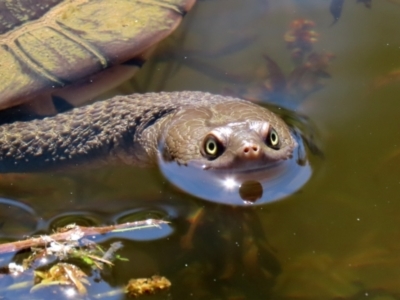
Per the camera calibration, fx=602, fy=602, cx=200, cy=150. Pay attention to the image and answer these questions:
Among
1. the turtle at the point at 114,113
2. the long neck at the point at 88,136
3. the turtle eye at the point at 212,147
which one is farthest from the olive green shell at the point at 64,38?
the turtle eye at the point at 212,147

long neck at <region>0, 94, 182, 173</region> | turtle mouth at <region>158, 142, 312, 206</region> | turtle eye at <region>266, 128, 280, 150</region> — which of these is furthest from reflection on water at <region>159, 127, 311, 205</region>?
long neck at <region>0, 94, 182, 173</region>

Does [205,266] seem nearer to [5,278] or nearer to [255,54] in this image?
[5,278]

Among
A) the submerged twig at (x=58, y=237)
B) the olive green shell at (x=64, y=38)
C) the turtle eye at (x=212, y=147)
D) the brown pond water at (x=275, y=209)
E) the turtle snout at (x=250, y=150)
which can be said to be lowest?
the brown pond water at (x=275, y=209)

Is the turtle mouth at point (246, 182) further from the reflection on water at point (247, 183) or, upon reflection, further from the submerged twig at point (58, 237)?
the submerged twig at point (58, 237)

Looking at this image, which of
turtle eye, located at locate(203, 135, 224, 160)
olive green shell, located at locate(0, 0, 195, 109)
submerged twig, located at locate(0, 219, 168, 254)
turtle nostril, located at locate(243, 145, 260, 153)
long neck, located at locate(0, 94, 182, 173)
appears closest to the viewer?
submerged twig, located at locate(0, 219, 168, 254)

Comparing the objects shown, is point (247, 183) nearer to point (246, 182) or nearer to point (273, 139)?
point (246, 182)

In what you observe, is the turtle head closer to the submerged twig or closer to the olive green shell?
the olive green shell

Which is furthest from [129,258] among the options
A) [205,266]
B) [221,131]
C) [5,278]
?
[221,131]
